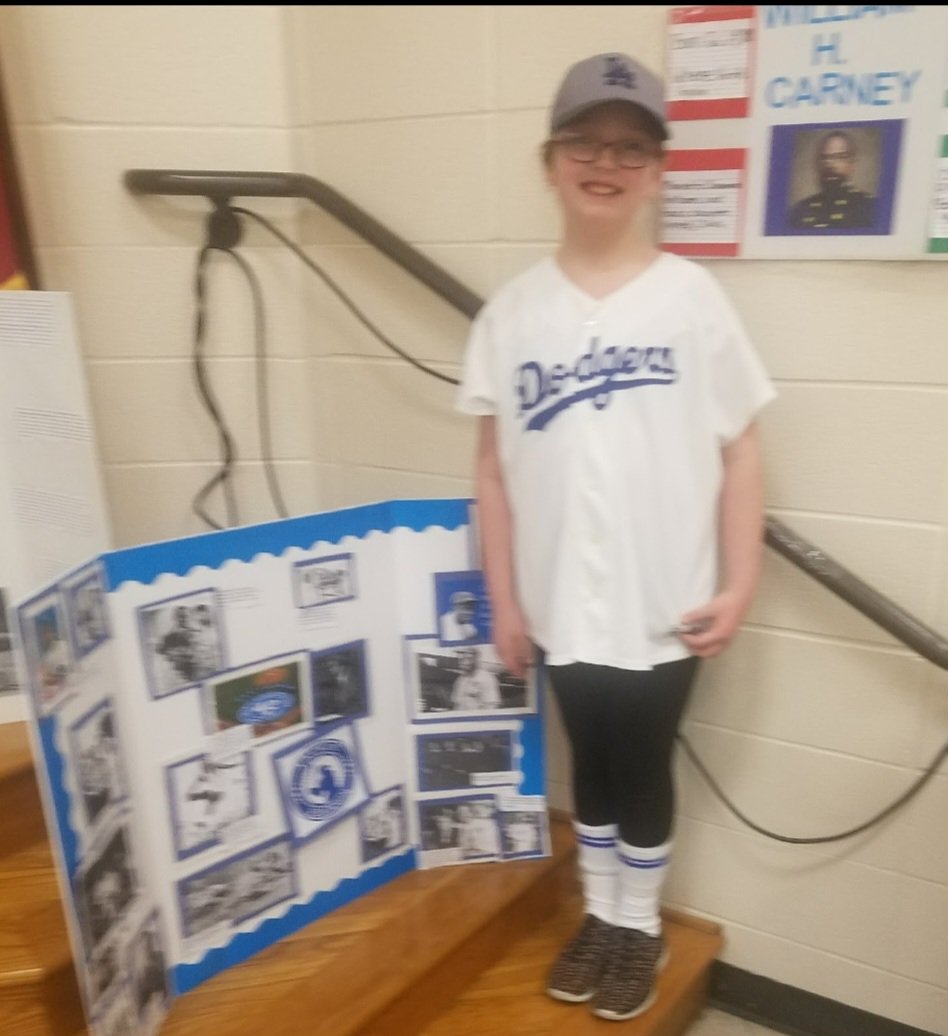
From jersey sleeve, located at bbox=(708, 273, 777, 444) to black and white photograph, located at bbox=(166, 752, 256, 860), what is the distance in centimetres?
77

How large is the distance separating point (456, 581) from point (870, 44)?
2.80ft

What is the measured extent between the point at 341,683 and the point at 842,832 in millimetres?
743

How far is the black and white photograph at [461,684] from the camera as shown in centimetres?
140

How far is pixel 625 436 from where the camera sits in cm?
111

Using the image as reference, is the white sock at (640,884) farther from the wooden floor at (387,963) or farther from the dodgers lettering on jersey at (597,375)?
the dodgers lettering on jersey at (597,375)

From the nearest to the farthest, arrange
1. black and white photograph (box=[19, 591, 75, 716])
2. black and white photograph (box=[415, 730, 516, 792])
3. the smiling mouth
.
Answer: black and white photograph (box=[19, 591, 75, 716]) < the smiling mouth < black and white photograph (box=[415, 730, 516, 792])

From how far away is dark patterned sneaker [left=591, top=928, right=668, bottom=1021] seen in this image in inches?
50.3

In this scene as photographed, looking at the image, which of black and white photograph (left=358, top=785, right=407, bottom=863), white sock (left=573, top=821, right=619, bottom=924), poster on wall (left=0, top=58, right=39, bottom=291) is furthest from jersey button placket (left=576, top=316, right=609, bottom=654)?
poster on wall (left=0, top=58, right=39, bottom=291)

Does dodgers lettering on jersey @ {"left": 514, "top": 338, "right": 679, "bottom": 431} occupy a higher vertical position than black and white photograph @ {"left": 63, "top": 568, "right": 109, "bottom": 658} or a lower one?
higher

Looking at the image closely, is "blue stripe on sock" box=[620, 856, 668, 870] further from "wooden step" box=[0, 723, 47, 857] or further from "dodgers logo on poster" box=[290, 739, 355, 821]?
"wooden step" box=[0, 723, 47, 857]

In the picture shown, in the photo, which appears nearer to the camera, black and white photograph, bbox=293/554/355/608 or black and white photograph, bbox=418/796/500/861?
black and white photograph, bbox=293/554/355/608

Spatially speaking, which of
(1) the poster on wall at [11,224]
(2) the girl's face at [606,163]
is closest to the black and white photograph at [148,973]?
(1) the poster on wall at [11,224]

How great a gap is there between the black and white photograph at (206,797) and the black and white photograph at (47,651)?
0.79ft

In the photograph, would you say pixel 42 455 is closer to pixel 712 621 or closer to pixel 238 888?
pixel 238 888
